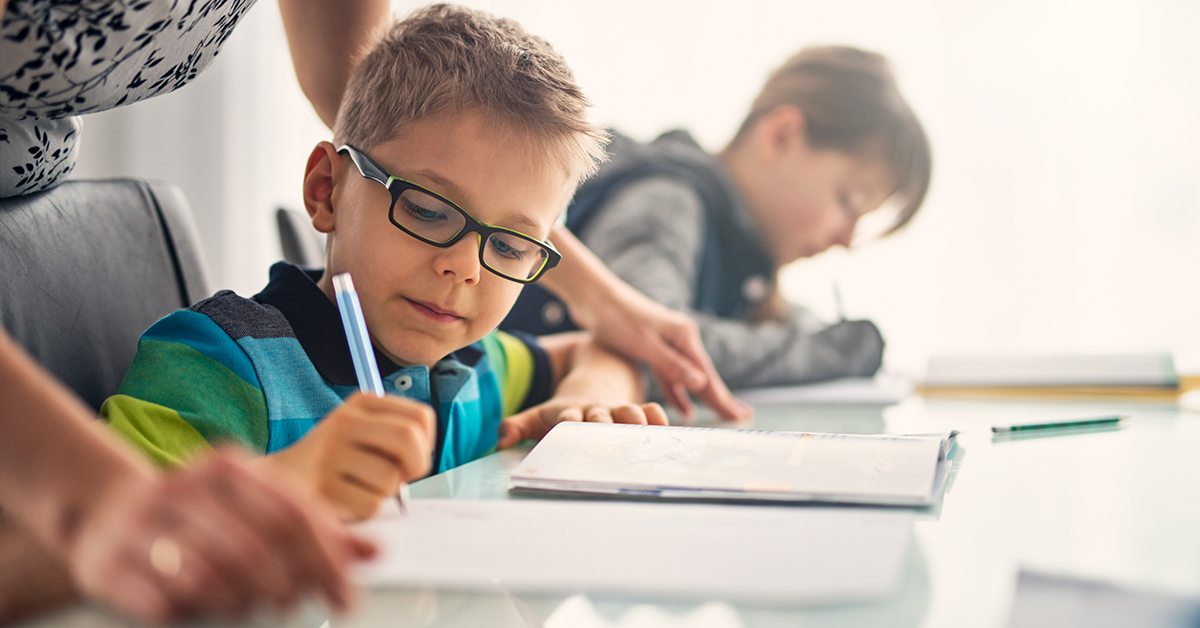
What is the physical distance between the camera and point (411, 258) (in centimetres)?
62

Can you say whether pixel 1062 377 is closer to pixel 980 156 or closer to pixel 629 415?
pixel 629 415

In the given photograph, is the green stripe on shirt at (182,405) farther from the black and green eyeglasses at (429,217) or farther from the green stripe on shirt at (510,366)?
A: the green stripe on shirt at (510,366)

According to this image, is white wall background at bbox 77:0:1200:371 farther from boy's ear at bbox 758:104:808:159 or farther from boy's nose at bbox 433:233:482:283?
boy's nose at bbox 433:233:482:283

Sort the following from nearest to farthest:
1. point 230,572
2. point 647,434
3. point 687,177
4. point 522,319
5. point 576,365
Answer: point 230,572 < point 647,434 < point 576,365 < point 522,319 < point 687,177

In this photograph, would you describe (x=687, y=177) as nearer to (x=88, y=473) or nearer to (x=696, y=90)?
(x=696, y=90)

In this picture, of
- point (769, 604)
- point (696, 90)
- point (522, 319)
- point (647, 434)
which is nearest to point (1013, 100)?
point (696, 90)

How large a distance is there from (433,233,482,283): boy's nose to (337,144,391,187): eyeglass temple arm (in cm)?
7

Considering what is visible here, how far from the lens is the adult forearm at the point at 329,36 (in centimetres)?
80

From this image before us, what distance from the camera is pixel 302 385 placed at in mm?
590

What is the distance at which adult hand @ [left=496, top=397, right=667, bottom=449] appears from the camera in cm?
70

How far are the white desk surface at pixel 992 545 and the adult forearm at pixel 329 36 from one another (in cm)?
43

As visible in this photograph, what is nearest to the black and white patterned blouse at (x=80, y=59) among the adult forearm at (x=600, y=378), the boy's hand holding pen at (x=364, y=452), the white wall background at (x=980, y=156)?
the boy's hand holding pen at (x=364, y=452)

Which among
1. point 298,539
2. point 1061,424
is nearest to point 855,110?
point 1061,424

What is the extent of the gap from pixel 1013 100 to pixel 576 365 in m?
1.85
